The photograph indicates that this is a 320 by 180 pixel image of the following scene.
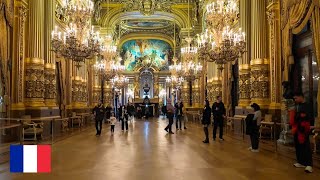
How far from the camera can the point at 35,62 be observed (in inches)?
585

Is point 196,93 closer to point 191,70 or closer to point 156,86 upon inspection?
point 191,70

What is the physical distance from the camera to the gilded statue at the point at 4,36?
12.8 m

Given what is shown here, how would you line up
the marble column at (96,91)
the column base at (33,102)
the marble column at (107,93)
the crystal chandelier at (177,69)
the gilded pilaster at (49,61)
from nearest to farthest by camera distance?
the column base at (33,102), the gilded pilaster at (49,61), the crystal chandelier at (177,69), the marble column at (96,91), the marble column at (107,93)

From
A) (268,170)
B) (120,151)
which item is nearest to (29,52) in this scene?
(120,151)

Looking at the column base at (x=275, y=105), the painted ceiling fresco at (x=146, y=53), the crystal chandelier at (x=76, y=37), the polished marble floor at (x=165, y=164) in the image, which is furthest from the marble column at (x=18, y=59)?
the painted ceiling fresco at (x=146, y=53)

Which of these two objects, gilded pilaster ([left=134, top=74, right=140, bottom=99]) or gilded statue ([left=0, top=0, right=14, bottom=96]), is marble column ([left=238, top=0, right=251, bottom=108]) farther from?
gilded pilaster ([left=134, top=74, right=140, bottom=99])

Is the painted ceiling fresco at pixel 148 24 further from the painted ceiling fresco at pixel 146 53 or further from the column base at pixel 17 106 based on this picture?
the column base at pixel 17 106

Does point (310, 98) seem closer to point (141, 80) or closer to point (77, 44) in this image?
point (77, 44)

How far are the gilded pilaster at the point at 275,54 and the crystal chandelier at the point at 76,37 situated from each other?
20.5 ft

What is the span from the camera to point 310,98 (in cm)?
1193

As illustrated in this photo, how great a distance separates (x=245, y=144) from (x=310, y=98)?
247 centimetres

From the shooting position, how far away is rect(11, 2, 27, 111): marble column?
13891mm

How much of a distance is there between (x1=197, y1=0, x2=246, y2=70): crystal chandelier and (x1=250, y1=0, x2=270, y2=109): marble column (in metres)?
1.29

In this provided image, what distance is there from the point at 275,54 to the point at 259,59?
A: 74 cm
